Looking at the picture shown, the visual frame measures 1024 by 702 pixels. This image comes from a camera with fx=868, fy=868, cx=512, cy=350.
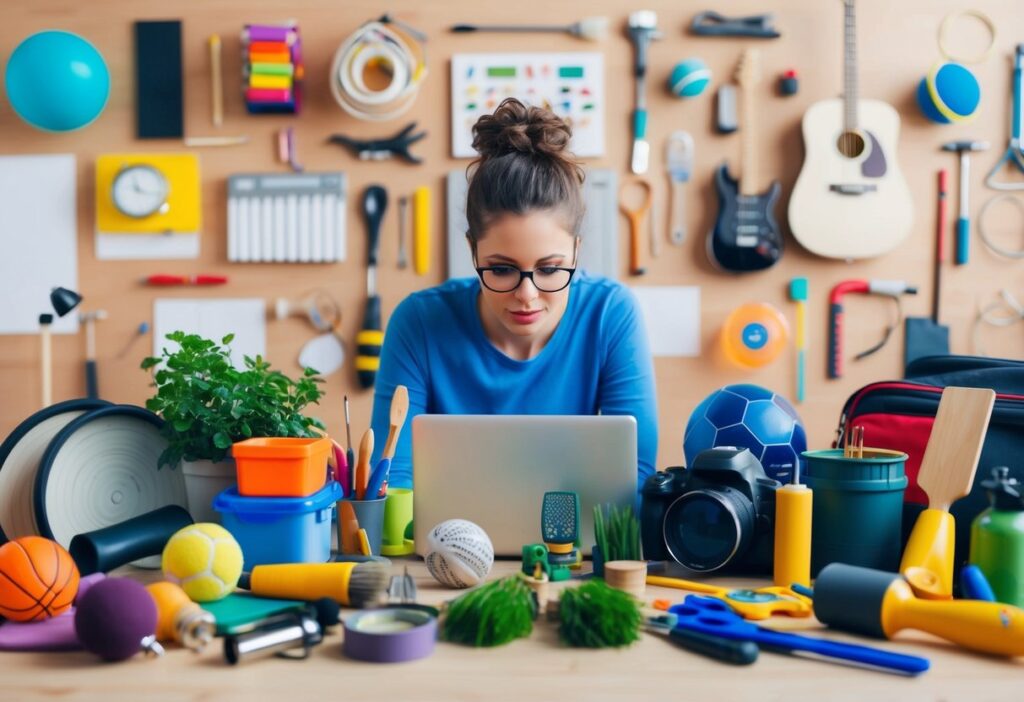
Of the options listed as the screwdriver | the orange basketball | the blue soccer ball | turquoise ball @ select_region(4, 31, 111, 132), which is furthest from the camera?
the screwdriver

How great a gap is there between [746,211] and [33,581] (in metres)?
1.96

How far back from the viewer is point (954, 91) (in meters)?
2.25

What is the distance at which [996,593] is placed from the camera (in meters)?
0.76

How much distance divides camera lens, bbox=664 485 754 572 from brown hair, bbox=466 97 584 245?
54cm

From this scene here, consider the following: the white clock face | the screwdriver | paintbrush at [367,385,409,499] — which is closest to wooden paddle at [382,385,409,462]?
paintbrush at [367,385,409,499]

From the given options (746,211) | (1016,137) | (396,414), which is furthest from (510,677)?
(1016,137)

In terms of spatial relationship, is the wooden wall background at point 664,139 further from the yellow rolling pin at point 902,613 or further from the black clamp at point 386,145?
the yellow rolling pin at point 902,613

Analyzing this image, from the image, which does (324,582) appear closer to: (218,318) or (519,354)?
(519,354)

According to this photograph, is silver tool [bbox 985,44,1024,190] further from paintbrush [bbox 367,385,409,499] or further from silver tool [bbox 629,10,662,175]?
paintbrush [bbox 367,385,409,499]

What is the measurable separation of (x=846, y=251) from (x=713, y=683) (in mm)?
1887

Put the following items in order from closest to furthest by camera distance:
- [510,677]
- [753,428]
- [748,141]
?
1. [510,677]
2. [753,428]
3. [748,141]

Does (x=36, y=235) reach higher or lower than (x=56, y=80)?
lower

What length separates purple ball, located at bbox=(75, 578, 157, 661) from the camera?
25.9 inches

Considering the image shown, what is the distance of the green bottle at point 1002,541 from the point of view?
29.5 inches
